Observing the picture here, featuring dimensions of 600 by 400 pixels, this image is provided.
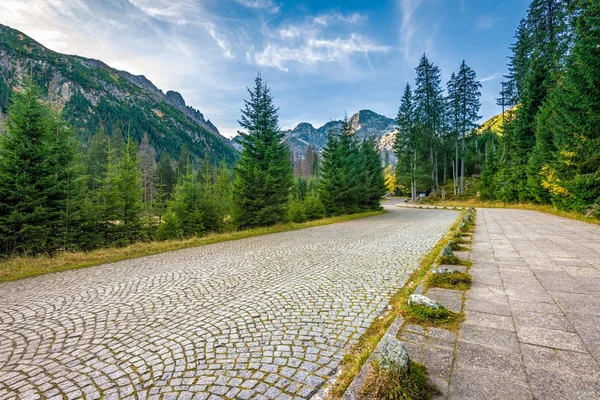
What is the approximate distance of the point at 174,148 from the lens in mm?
111812

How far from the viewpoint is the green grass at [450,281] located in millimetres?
3982

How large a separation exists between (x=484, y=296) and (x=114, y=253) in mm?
9155

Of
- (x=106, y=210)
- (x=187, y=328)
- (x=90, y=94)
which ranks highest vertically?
(x=90, y=94)

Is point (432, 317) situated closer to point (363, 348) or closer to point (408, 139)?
point (363, 348)

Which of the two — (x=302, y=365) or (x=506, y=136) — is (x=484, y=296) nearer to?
(x=302, y=365)

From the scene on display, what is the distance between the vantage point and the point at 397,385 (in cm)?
171

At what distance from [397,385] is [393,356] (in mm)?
173

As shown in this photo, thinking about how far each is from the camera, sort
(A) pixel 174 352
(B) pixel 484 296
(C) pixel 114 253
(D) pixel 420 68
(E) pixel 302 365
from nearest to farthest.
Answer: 1. (E) pixel 302 365
2. (A) pixel 174 352
3. (B) pixel 484 296
4. (C) pixel 114 253
5. (D) pixel 420 68

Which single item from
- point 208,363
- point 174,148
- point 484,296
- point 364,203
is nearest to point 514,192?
point 364,203

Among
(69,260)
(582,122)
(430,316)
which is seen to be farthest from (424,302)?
(582,122)

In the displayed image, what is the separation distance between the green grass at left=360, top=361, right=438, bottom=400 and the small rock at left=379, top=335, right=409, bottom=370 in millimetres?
28

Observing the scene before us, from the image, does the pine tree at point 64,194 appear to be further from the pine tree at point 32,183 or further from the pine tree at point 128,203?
the pine tree at point 128,203

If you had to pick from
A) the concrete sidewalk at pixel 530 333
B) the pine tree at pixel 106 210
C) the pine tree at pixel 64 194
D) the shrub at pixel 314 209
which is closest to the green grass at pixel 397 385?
the concrete sidewalk at pixel 530 333

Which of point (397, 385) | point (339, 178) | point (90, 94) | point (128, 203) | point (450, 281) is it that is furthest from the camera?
point (90, 94)
